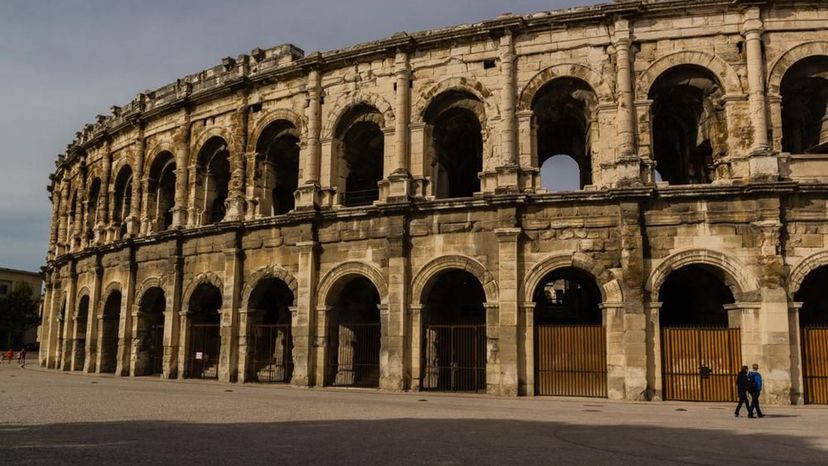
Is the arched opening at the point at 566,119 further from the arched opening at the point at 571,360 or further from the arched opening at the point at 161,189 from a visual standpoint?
the arched opening at the point at 161,189

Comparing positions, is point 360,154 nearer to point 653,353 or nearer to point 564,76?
point 564,76

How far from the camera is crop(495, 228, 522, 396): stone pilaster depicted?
14992 mm

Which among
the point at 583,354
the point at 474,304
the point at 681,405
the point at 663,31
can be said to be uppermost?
the point at 663,31

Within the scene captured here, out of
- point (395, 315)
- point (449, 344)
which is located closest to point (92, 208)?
point (395, 315)

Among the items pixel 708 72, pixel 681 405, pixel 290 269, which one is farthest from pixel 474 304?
pixel 708 72

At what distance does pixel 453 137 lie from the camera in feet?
61.8

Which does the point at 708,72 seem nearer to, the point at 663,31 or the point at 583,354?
the point at 663,31

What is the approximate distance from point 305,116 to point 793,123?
12.9 metres

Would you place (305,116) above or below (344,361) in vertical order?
above

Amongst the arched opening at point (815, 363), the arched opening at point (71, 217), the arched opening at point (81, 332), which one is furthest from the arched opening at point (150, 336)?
the arched opening at point (815, 363)

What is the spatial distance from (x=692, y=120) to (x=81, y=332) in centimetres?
2303

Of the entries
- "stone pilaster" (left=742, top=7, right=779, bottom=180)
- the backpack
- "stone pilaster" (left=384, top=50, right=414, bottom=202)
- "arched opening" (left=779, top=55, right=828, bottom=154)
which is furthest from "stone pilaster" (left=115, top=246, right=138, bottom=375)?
"arched opening" (left=779, top=55, right=828, bottom=154)

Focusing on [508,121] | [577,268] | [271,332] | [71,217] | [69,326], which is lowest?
[271,332]

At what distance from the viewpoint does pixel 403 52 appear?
1755 centimetres
